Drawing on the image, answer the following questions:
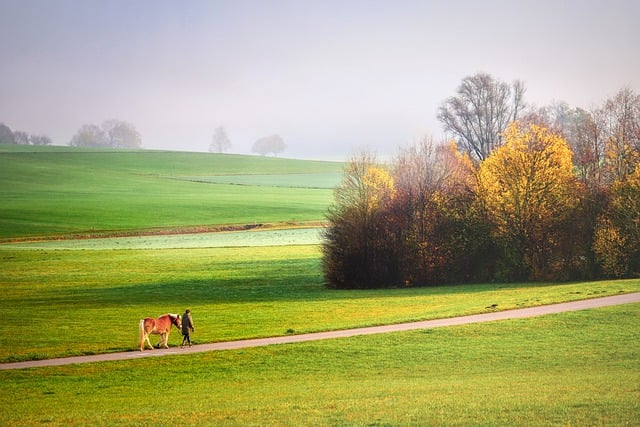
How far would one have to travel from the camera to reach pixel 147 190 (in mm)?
128375

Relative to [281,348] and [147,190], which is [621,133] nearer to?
[281,348]

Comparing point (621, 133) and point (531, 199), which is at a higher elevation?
point (621, 133)

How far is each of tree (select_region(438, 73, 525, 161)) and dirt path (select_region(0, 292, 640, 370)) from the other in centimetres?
4789

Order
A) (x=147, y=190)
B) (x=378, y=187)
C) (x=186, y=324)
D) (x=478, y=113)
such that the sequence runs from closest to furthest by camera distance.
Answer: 1. (x=186, y=324)
2. (x=378, y=187)
3. (x=478, y=113)
4. (x=147, y=190)

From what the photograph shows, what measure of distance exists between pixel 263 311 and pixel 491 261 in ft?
67.0

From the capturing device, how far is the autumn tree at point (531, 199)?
53.0 metres

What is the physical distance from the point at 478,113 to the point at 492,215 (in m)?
32.4

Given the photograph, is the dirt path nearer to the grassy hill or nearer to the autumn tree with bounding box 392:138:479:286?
the autumn tree with bounding box 392:138:479:286

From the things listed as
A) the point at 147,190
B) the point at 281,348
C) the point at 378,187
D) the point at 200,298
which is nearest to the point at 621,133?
the point at 378,187

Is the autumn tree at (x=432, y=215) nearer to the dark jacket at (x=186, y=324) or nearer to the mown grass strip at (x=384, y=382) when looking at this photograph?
the mown grass strip at (x=384, y=382)

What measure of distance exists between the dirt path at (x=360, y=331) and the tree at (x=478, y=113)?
47.9 m

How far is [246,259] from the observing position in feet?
221

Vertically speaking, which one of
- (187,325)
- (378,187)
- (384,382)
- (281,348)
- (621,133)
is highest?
(621,133)

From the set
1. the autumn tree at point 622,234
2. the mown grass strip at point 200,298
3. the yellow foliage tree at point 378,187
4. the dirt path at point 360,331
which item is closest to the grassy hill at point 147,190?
the mown grass strip at point 200,298
